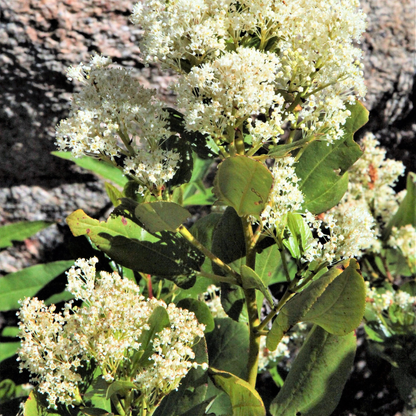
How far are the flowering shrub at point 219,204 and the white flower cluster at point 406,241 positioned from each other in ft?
1.93

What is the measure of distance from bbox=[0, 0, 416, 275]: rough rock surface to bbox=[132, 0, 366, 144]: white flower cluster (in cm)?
78

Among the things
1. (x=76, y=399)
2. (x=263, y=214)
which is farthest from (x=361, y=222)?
(x=76, y=399)

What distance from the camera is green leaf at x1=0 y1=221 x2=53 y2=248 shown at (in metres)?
1.61

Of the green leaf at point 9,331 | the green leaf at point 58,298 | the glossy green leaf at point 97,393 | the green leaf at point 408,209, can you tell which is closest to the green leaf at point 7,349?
the green leaf at point 9,331

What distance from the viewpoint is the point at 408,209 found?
1.58 m

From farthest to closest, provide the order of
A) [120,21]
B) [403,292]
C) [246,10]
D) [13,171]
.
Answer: [13,171], [120,21], [403,292], [246,10]

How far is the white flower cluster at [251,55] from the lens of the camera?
74 cm

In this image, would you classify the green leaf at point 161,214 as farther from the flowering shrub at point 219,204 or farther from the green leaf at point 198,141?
the green leaf at point 198,141

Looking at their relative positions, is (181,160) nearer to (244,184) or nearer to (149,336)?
(244,184)

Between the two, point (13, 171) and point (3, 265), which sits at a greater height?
point (13, 171)

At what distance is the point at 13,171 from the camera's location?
5.40 ft

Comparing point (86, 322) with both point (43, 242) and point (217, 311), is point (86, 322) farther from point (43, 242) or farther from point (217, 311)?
point (43, 242)

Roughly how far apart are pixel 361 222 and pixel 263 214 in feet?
0.59

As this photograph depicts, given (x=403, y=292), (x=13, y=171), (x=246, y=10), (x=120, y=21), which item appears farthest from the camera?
(x=13, y=171)
